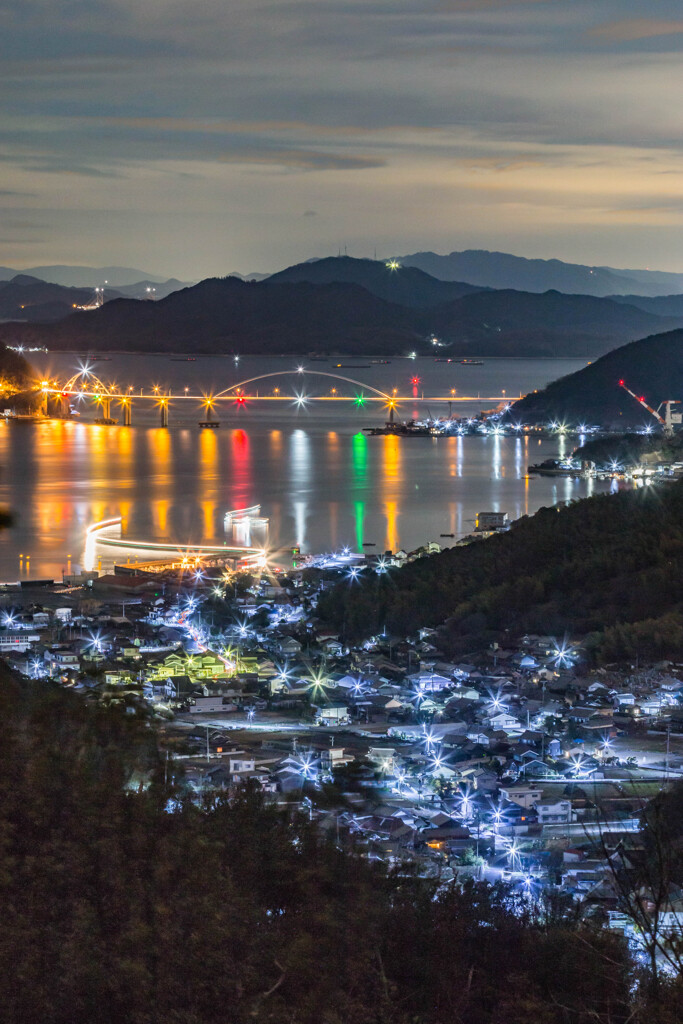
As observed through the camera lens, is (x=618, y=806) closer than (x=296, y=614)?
Yes

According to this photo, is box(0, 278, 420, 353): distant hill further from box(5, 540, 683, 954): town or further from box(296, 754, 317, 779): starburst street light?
box(296, 754, 317, 779): starburst street light

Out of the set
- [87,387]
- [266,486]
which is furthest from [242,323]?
[266,486]

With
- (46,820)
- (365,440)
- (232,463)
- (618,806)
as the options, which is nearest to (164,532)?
(232,463)

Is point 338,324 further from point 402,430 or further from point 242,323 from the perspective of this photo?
point 402,430

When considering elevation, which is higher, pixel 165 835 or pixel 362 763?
pixel 165 835

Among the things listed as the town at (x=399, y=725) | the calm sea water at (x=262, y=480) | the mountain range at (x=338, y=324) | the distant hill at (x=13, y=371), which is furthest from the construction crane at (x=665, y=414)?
the mountain range at (x=338, y=324)

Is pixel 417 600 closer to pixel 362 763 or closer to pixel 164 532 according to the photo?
pixel 362 763
